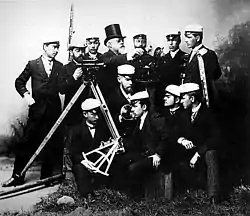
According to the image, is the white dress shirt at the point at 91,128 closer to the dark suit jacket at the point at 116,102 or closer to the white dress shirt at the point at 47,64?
the dark suit jacket at the point at 116,102

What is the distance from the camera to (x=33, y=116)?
2648 millimetres

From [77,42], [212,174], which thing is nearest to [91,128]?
[77,42]

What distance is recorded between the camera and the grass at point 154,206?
257 centimetres

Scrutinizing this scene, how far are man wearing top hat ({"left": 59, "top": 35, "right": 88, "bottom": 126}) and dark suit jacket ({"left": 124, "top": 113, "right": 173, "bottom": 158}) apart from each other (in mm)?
328

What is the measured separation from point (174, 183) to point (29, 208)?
0.83m

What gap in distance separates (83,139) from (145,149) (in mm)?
354

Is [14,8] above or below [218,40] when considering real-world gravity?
above

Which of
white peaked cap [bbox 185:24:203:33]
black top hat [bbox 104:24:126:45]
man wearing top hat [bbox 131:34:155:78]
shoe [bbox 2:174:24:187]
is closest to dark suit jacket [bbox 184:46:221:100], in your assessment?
white peaked cap [bbox 185:24:203:33]

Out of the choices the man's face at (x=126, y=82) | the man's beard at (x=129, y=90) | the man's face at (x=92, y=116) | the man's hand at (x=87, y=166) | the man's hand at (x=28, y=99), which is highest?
the man's face at (x=126, y=82)

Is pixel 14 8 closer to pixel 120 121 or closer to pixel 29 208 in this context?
pixel 120 121

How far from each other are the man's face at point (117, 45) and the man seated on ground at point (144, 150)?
1.39 feet

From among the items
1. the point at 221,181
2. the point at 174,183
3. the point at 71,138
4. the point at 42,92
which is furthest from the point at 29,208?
the point at 221,181

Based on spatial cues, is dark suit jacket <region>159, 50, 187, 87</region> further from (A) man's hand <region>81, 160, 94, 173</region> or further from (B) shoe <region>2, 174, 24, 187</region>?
(B) shoe <region>2, 174, 24, 187</region>

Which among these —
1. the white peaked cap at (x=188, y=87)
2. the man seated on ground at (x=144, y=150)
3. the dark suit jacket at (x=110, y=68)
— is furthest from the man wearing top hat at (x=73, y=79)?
the white peaked cap at (x=188, y=87)
